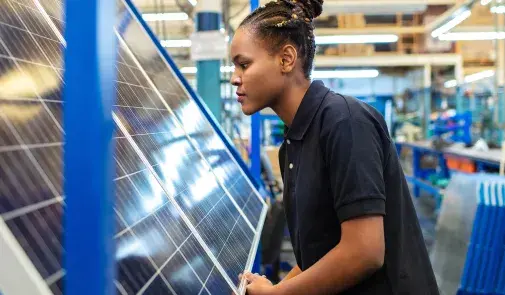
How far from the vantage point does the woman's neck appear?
5.79ft

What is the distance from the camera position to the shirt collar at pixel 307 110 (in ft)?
5.50

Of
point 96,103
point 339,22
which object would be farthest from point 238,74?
point 339,22

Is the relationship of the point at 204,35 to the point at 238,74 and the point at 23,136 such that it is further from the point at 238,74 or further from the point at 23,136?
the point at 23,136

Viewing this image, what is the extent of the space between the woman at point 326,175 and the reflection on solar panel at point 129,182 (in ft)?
0.97

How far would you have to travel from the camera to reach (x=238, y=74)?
174cm

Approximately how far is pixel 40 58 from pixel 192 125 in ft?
4.90

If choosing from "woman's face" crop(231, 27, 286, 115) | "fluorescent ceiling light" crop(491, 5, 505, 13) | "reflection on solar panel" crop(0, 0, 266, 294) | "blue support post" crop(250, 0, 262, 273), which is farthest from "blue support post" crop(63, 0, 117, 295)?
"fluorescent ceiling light" crop(491, 5, 505, 13)

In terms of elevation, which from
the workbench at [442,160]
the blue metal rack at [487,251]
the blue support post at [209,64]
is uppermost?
the blue support post at [209,64]

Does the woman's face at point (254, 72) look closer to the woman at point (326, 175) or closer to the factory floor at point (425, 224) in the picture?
the woman at point (326, 175)

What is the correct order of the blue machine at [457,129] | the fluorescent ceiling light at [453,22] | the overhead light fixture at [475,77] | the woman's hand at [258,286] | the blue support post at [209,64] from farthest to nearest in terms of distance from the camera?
the overhead light fixture at [475,77]
the blue machine at [457,129]
the fluorescent ceiling light at [453,22]
the blue support post at [209,64]
the woman's hand at [258,286]

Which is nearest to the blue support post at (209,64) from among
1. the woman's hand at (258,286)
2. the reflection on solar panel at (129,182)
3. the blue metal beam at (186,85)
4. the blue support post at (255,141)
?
the blue support post at (255,141)

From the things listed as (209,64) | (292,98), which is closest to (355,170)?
(292,98)

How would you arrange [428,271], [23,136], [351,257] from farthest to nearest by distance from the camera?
[428,271]
[351,257]
[23,136]

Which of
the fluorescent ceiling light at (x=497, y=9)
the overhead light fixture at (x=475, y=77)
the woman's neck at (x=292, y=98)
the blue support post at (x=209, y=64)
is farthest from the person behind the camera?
the overhead light fixture at (x=475, y=77)
